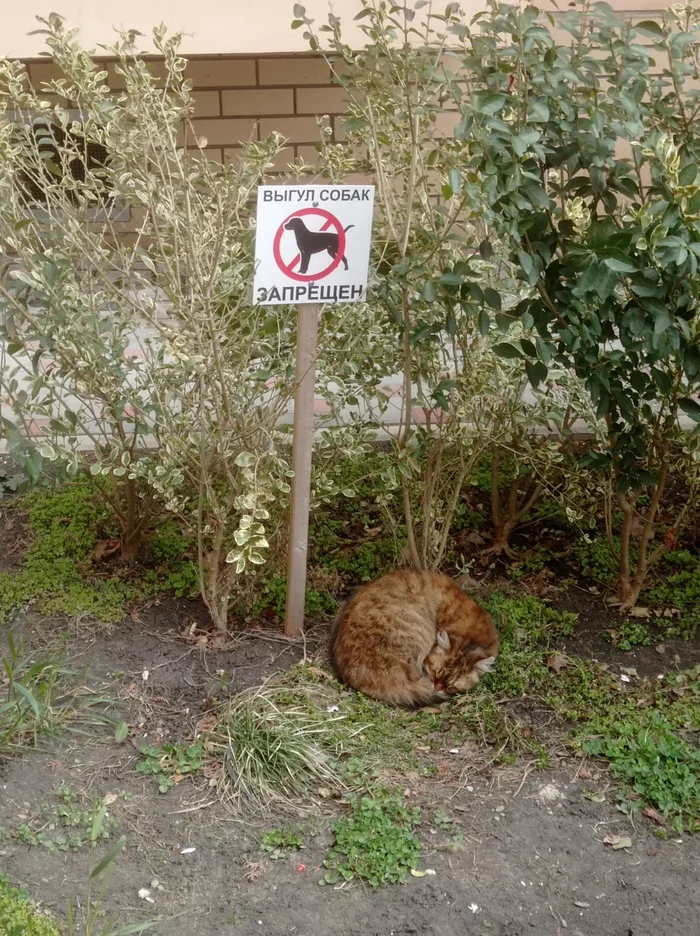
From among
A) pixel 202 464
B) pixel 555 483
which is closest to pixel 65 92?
pixel 202 464

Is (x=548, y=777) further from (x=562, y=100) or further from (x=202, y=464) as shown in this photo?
(x=562, y=100)

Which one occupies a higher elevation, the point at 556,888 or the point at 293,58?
the point at 293,58

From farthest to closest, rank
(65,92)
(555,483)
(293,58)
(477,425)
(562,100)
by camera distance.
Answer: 1. (293,58)
2. (555,483)
3. (477,425)
4. (65,92)
5. (562,100)

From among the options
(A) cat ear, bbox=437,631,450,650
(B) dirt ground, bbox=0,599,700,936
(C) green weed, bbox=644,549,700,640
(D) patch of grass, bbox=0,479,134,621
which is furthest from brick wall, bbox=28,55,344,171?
(B) dirt ground, bbox=0,599,700,936

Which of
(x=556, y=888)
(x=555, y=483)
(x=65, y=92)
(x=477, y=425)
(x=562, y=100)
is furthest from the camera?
(x=555, y=483)

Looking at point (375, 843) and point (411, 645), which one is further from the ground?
point (411, 645)

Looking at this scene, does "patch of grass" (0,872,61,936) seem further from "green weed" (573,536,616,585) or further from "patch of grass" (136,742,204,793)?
"green weed" (573,536,616,585)

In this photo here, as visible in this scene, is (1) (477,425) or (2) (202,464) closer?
(2) (202,464)

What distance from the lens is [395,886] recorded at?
2.90 meters

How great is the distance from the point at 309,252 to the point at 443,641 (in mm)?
1600

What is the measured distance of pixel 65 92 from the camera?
11.7 ft

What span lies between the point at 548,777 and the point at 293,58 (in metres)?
6.47

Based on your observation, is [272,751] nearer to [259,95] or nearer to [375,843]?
[375,843]

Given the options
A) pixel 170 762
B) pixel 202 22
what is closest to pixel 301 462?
pixel 170 762
